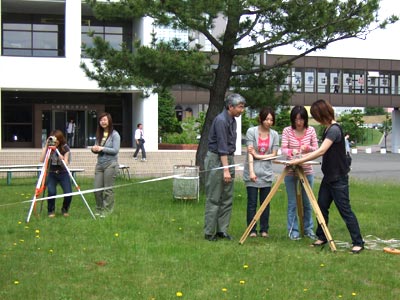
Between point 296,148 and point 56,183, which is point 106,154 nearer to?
point 56,183

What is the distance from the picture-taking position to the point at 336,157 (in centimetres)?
646

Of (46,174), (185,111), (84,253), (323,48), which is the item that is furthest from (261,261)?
(185,111)

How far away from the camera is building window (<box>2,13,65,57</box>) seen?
30.9 meters

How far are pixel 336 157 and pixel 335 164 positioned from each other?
0.08 meters

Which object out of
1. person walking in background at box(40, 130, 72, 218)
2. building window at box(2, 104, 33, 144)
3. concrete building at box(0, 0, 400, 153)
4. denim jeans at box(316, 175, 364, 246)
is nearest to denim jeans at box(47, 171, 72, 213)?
person walking in background at box(40, 130, 72, 218)

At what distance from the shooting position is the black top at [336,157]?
6422mm

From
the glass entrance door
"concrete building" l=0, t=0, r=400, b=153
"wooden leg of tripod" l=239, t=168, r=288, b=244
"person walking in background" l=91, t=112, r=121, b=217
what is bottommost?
"wooden leg of tripod" l=239, t=168, r=288, b=244

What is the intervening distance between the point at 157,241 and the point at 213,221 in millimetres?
720

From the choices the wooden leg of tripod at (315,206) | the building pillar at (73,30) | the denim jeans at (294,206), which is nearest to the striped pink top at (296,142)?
the denim jeans at (294,206)

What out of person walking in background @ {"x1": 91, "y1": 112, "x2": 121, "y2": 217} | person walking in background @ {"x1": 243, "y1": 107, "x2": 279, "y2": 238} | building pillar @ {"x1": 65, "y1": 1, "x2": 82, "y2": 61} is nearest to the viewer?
person walking in background @ {"x1": 243, "y1": 107, "x2": 279, "y2": 238}

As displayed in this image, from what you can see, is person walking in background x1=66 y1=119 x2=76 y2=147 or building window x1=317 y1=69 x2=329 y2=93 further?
building window x1=317 y1=69 x2=329 y2=93

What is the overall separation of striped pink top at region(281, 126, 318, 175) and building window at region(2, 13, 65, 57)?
2600cm

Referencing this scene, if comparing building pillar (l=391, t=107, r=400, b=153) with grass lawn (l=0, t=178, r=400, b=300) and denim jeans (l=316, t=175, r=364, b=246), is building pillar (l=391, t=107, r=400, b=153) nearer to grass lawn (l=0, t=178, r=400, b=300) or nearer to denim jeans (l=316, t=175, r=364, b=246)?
grass lawn (l=0, t=178, r=400, b=300)

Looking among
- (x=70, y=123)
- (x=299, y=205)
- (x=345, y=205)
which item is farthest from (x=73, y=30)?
(x=345, y=205)
